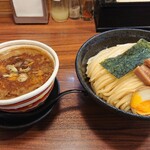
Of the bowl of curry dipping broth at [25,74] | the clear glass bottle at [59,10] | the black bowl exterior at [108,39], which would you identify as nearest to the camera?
the bowl of curry dipping broth at [25,74]

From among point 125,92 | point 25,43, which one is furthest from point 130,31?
point 25,43

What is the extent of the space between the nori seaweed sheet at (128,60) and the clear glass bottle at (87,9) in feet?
1.50

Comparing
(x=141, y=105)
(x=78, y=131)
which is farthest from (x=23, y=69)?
(x=141, y=105)

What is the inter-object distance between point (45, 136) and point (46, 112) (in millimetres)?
71

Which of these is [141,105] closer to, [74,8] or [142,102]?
[142,102]

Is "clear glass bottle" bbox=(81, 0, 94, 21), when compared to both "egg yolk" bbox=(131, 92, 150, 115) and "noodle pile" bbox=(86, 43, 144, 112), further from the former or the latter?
"egg yolk" bbox=(131, 92, 150, 115)

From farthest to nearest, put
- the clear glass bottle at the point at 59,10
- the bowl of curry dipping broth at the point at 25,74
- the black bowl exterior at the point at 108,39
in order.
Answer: the clear glass bottle at the point at 59,10, the black bowl exterior at the point at 108,39, the bowl of curry dipping broth at the point at 25,74

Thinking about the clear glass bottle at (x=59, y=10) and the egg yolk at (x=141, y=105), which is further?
the clear glass bottle at (x=59, y=10)

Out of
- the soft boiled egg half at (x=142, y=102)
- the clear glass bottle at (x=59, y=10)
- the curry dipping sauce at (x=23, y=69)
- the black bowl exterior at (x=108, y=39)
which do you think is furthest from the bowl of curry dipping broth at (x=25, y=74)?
the clear glass bottle at (x=59, y=10)

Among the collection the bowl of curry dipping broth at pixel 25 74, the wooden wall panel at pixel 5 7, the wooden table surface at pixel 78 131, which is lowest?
the wooden table surface at pixel 78 131

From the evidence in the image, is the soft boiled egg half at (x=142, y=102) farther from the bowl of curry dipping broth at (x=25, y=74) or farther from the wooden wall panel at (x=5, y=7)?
the wooden wall panel at (x=5, y=7)

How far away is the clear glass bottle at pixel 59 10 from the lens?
1084mm

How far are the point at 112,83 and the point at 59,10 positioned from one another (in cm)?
56

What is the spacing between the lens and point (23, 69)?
69cm
